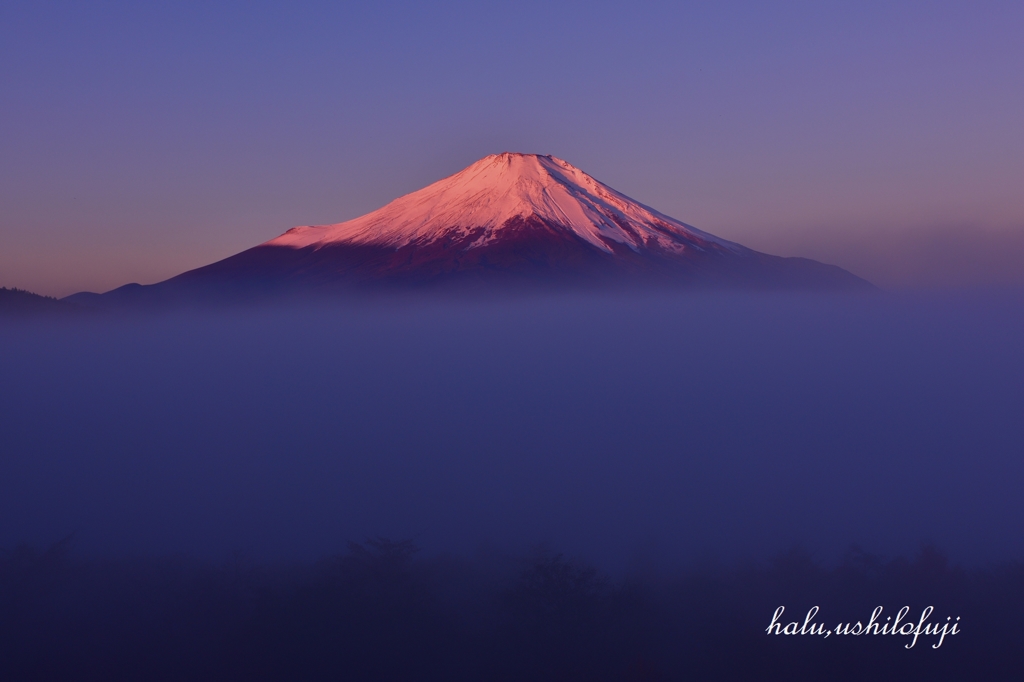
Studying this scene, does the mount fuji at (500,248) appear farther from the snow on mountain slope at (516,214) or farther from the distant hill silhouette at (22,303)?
the distant hill silhouette at (22,303)

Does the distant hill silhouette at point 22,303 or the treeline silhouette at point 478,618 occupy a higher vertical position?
the distant hill silhouette at point 22,303

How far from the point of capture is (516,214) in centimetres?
10950

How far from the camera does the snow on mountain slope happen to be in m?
106

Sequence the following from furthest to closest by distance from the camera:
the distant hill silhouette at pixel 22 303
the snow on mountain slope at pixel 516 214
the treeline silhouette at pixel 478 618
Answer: the snow on mountain slope at pixel 516 214 < the distant hill silhouette at pixel 22 303 < the treeline silhouette at pixel 478 618

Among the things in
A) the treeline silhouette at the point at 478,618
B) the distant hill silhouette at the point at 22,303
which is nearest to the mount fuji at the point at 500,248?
the distant hill silhouette at the point at 22,303

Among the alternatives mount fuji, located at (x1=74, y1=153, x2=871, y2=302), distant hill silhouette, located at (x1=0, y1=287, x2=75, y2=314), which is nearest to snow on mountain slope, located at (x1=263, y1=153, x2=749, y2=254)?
mount fuji, located at (x1=74, y1=153, x2=871, y2=302)

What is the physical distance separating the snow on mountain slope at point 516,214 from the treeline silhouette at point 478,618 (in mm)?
71486

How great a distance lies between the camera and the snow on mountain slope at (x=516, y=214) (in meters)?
106

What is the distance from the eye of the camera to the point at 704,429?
5475cm

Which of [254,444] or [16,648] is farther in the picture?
[254,444]

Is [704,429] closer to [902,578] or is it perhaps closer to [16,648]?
[902,578]

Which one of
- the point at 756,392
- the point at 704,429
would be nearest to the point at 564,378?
the point at 756,392

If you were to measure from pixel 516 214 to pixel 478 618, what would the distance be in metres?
82.8

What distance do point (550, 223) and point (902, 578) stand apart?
78.0 metres
